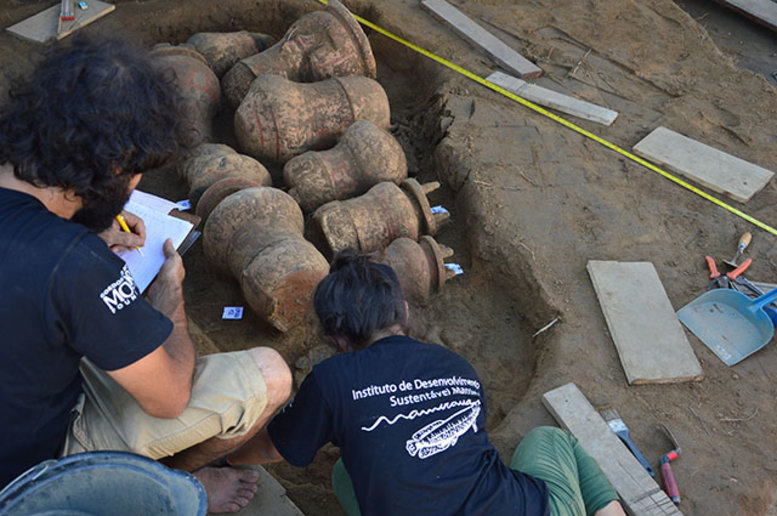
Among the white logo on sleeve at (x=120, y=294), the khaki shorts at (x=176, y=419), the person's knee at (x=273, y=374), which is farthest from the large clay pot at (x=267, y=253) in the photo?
the white logo on sleeve at (x=120, y=294)

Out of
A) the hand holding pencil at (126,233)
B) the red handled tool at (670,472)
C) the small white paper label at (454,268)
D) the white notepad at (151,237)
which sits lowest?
the small white paper label at (454,268)

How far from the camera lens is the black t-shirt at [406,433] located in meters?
1.95

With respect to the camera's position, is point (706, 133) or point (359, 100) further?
point (706, 133)

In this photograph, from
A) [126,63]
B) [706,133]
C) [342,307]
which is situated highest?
[126,63]

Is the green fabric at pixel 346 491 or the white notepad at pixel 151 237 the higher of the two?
the white notepad at pixel 151 237

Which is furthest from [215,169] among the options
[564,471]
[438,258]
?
[564,471]

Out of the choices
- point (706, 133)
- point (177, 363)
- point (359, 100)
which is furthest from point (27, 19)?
point (706, 133)

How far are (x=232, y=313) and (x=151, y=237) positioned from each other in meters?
1.07

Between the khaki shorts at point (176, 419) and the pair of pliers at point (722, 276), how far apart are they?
3211 mm

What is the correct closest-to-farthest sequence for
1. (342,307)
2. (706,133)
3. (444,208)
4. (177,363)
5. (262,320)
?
(177,363)
(342,307)
(262,320)
(444,208)
(706,133)

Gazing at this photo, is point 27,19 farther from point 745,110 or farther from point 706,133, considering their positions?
point 745,110

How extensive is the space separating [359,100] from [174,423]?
3022 millimetres

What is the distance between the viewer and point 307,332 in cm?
377

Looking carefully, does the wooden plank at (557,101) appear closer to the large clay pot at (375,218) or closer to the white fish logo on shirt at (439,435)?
the large clay pot at (375,218)
